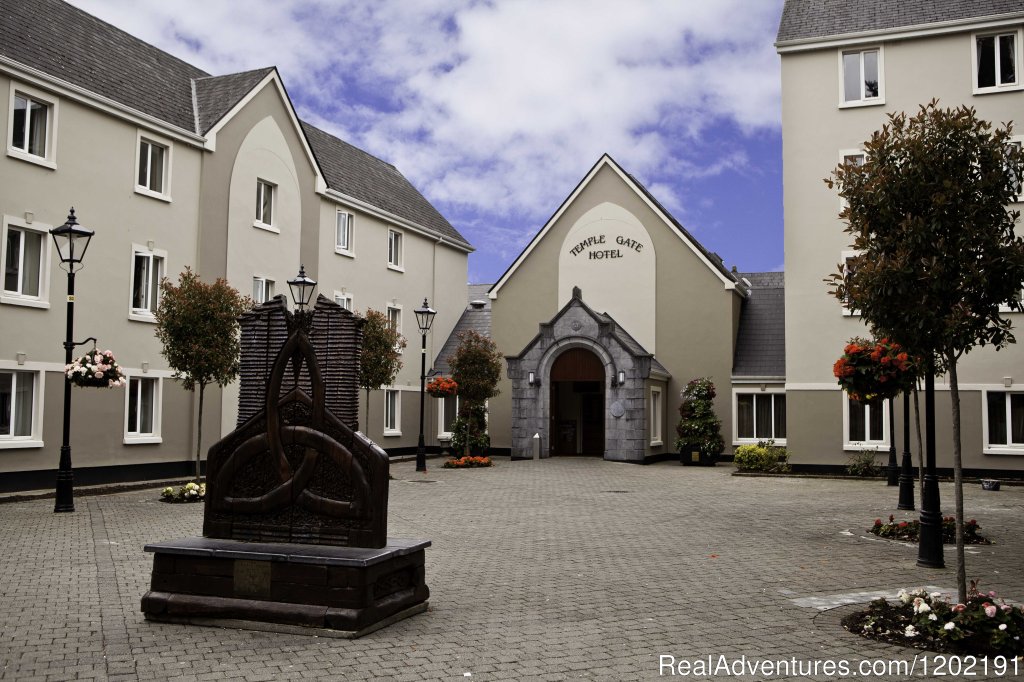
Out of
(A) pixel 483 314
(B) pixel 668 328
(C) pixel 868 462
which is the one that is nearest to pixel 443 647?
(C) pixel 868 462

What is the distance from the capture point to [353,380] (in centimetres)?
886

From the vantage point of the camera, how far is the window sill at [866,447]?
26719 millimetres

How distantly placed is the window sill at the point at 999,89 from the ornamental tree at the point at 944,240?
20.0 m

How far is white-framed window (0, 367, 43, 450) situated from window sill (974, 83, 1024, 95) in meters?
26.5

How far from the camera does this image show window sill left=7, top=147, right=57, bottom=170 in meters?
20.2

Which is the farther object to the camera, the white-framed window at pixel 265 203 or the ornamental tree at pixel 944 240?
the white-framed window at pixel 265 203

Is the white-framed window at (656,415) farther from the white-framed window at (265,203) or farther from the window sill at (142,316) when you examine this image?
the window sill at (142,316)

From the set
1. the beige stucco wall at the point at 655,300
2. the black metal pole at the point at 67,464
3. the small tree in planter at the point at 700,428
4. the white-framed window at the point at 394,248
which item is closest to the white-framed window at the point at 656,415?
the beige stucco wall at the point at 655,300

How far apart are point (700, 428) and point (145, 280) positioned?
18.3m

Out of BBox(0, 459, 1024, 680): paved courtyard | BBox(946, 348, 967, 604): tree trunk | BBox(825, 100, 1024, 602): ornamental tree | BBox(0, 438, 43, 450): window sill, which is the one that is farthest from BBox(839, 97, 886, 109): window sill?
BBox(0, 438, 43, 450): window sill

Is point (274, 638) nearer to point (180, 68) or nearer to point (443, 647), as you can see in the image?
point (443, 647)

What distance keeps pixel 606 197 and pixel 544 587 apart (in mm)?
26430

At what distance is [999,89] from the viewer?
85.3ft

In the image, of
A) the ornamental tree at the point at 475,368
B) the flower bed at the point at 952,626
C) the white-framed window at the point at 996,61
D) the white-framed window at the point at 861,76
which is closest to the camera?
the flower bed at the point at 952,626
